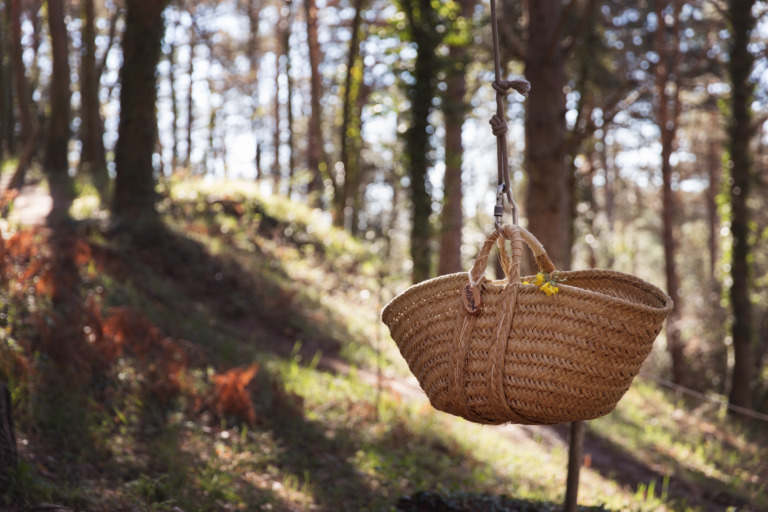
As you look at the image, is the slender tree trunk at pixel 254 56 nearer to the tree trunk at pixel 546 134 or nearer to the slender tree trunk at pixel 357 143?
the slender tree trunk at pixel 357 143

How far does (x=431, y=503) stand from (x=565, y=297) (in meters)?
2.28

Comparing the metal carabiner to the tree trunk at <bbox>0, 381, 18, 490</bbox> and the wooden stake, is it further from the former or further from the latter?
the tree trunk at <bbox>0, 381, 18, 490</bbox>

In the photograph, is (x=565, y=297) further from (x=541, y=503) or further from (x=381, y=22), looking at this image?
(x=381, y=22)

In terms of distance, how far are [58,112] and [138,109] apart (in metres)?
7.03

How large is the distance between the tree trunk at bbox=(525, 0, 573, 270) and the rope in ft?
13.2

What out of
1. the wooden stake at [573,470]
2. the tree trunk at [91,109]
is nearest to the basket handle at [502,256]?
the wooden stake at [573,470]

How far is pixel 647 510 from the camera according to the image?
5.58 meters

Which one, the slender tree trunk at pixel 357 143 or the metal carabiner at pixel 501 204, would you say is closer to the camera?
the metal carabiner at pixel 501 204

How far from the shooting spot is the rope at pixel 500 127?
2.53m

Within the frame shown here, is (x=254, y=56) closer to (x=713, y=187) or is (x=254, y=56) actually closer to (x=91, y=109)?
(x=91, y=109)

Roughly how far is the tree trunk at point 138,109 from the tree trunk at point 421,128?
158 inches

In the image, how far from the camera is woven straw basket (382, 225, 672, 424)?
7.29 ft

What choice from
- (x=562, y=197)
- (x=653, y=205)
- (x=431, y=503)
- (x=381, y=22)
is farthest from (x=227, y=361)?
(x=653, y=205)

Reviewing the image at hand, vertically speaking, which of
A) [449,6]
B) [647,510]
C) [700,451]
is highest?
[449,6]
